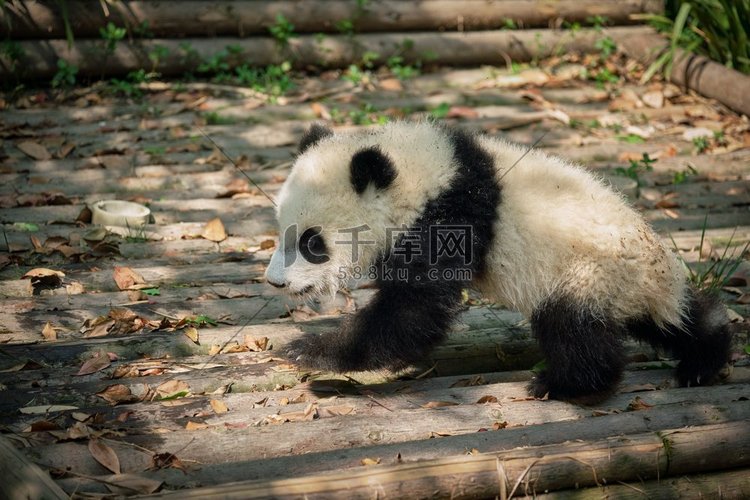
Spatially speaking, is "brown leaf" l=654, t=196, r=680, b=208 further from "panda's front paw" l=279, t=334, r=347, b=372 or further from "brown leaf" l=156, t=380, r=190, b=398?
"brown leaf" l=156, t=380, r=190, b=398

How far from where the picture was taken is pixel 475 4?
873 cm

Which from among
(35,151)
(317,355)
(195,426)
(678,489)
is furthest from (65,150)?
(678,489)

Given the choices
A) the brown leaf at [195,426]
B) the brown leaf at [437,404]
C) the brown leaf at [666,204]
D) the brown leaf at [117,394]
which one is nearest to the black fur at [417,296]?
the brown leaf at [437,404]

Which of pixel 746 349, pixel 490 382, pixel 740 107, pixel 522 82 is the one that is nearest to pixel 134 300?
pixel 490 382

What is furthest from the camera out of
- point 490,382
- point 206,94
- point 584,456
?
point 206,94

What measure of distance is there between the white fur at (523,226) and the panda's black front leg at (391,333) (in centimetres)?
33

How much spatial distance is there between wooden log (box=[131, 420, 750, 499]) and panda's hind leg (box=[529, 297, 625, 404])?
0.52m

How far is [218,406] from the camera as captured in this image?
11.7 feet

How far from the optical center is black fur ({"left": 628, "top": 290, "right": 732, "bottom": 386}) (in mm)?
3997

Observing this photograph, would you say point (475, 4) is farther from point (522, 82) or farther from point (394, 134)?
point (394, 134)

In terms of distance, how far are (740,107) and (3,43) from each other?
268 inches

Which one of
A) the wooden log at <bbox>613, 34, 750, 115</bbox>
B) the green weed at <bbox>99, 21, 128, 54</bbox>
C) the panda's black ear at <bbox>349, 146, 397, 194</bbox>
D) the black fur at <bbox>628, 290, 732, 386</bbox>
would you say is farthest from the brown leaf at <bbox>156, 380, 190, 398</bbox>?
the wooden log at <bbox>613, 34, 750, 115</bbox>

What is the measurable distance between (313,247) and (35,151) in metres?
3.34

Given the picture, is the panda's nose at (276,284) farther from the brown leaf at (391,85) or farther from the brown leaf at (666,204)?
the brown leaf at (391,85)
